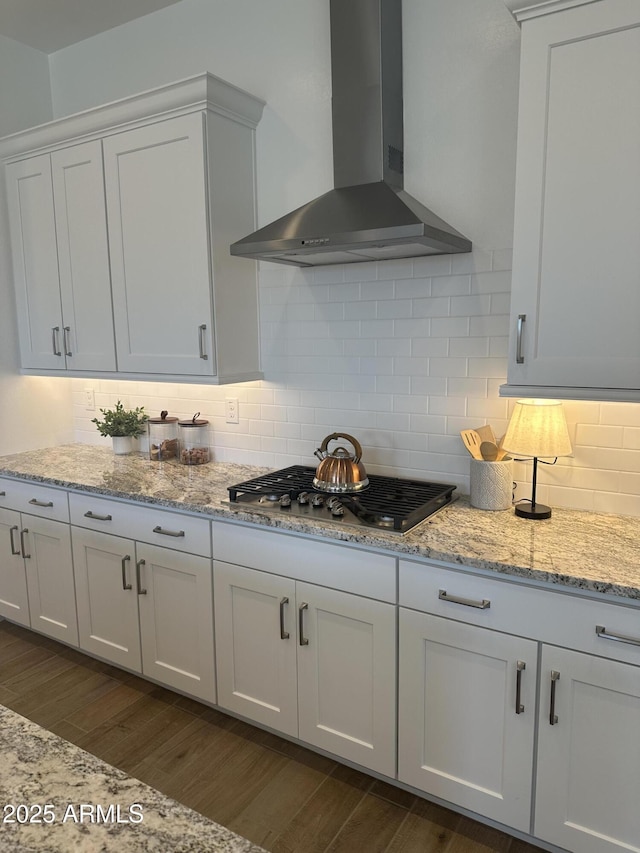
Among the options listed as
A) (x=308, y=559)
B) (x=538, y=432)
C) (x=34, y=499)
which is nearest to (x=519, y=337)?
(x=538, y=432)

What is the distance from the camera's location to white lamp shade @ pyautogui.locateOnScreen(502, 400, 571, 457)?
2066mm

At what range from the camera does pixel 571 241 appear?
185 cm

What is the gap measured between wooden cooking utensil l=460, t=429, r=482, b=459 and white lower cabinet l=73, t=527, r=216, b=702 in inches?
42.8

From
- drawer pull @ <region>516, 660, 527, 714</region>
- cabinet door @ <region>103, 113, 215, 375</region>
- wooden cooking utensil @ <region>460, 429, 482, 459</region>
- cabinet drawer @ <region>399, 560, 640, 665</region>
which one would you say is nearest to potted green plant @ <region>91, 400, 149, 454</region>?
cabinet door @ <region>103, 113, 215, 375</region>

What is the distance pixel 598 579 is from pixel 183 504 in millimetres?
1493

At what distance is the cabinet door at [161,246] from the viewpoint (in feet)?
8.57

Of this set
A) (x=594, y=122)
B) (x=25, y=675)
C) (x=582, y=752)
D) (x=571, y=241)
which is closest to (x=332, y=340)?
(x=571, y=241)

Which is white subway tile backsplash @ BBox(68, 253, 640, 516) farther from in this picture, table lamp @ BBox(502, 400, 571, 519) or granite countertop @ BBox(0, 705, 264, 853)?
granite countertop @ BBox(0, 705, 264, 853)

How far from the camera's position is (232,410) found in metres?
3.08

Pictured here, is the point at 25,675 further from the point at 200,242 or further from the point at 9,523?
the point at 200,242

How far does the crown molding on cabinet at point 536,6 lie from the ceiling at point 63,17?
73.3 inches

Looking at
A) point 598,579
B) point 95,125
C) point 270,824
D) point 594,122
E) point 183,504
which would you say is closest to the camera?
point 598,579

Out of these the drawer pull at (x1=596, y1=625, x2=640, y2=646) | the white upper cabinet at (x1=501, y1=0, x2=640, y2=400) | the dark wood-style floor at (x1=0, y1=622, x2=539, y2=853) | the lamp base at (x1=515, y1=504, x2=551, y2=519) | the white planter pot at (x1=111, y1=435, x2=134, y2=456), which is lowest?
the dark wood-style floor at (x1=0, y1=622, x2=539, y2=853)

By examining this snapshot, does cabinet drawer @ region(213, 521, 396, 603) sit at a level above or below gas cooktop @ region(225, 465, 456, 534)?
below
